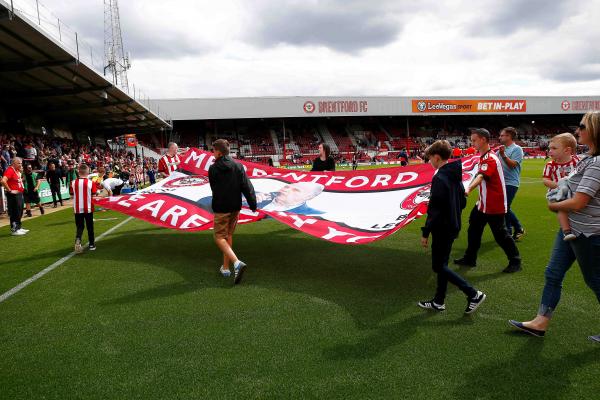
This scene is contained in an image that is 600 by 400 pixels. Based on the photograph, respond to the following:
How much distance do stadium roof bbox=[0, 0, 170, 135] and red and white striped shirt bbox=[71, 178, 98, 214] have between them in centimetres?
686

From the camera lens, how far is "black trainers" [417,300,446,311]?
386 centimetres

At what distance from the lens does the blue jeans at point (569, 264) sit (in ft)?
9.32

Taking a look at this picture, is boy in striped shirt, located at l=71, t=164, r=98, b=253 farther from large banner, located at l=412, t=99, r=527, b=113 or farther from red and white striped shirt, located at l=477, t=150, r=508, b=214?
large banner, located at l=412, t=99, r=527, b=113

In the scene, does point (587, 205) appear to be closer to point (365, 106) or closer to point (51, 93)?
point (51, 93)

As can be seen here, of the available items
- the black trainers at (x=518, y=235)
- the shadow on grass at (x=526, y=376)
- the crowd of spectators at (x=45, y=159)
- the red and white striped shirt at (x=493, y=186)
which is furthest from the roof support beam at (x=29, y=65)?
the shadow on grass at (x=526, y=376)

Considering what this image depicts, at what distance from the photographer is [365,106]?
51469 millimetres

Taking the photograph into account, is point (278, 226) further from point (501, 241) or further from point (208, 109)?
point (208, 109)

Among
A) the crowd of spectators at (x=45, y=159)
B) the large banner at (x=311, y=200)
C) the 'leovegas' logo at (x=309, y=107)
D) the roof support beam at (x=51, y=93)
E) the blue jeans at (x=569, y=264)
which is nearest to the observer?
the blue jeans at (x=569, y=264)

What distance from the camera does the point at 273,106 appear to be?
49.0 m

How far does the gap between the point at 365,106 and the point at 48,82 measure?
39.5 m

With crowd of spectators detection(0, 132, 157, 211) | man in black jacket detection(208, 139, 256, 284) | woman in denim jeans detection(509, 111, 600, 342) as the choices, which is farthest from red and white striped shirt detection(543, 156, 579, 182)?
crowd of spectators detection(0, 132, 157, 211)

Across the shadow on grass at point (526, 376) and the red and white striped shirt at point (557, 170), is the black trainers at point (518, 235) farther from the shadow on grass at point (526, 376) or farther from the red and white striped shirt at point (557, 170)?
the shadow on grass at point (526, 376)

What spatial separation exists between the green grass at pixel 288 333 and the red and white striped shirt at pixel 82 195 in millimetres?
1095

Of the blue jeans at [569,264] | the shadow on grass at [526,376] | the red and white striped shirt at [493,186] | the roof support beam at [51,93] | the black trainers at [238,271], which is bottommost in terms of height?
the shadow on grass at [526,376]
